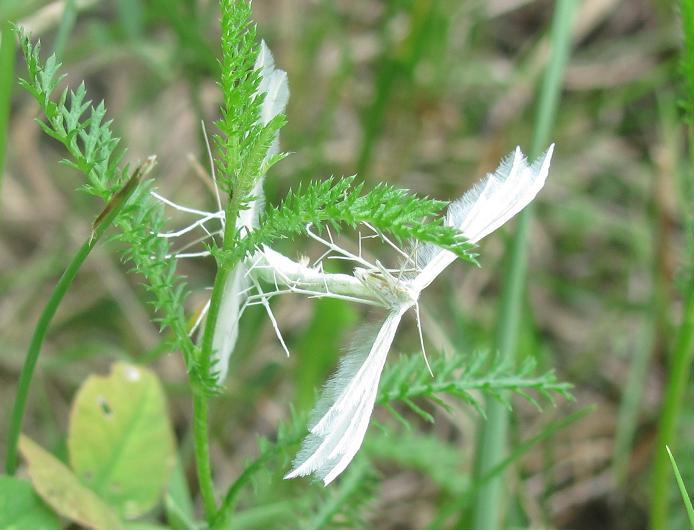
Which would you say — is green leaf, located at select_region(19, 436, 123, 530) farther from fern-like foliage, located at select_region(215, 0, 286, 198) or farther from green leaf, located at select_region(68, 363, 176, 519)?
fern-like foliage, located at select_region(215, 0, 286, 198)

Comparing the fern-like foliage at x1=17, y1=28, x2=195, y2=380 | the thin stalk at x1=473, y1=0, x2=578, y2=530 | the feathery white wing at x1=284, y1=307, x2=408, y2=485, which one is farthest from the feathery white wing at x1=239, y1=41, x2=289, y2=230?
the thin stalk at x1=473, y1=0, x2=578, y2=530

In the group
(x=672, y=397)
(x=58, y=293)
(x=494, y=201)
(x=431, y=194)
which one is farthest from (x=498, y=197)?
(x=431, y=194)

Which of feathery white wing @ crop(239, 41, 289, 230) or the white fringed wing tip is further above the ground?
feathery white wing @ crop(239, 41, 289, 230)

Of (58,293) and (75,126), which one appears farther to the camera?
(58,293)

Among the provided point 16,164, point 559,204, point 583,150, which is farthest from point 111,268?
point 583,150

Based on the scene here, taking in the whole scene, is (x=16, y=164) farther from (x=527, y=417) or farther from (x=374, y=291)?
(x=374, y=291)

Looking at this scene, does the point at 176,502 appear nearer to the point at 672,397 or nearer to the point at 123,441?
the point at 123,441

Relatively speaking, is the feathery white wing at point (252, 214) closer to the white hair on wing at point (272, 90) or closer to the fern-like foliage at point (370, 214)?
the white hair on wing at point (272, 90)
